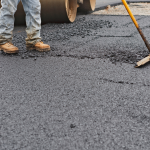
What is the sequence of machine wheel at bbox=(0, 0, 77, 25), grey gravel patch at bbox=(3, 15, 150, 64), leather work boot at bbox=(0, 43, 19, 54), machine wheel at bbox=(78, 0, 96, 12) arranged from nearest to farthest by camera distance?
grey gravel patch at bbox=(3, 15, 150, 64), leather work boot at bbox=(0, 43, 19, 54), machine wheel at bbox=(0, 0, 77, 25), machine wheel at bbox=(78, 0, 96, 12)

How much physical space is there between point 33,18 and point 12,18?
0.28 metres

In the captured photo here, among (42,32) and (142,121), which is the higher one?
(142,121)

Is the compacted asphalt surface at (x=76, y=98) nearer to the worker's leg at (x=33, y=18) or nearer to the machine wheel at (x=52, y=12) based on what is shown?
the worker's leg at (x=33, y=18)

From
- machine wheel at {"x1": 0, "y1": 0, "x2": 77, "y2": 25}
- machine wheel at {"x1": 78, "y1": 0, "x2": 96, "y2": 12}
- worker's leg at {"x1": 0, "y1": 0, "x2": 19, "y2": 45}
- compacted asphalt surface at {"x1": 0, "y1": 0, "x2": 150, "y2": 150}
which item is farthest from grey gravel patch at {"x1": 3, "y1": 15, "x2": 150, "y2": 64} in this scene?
machine wheel at {"x1": 78, "y1": 0, "x2": 96, "y2": 12}

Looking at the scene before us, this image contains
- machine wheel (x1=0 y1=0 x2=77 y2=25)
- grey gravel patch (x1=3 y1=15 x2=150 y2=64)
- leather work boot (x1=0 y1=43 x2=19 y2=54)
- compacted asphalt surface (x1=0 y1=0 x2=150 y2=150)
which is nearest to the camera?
compacted asphalt surface (x1=0 y1=0 x2=150 y2=150)

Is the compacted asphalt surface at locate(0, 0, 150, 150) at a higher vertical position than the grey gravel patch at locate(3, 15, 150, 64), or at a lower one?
higher

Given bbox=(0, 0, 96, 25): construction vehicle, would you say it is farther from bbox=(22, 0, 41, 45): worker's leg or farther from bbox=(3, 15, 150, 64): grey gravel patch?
→ bbox=(22, 0, 41, 45): worker's leg

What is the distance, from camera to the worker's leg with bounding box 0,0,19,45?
119 inches

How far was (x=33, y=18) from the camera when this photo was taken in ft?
10.5

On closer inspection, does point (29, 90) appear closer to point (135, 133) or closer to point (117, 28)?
point (135, 133)

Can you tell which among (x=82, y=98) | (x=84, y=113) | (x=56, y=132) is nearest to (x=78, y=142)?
(x=56, y=132)

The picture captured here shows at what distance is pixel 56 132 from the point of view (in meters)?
1.42

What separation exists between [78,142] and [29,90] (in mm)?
877

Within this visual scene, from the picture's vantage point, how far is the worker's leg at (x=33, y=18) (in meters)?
3.12
